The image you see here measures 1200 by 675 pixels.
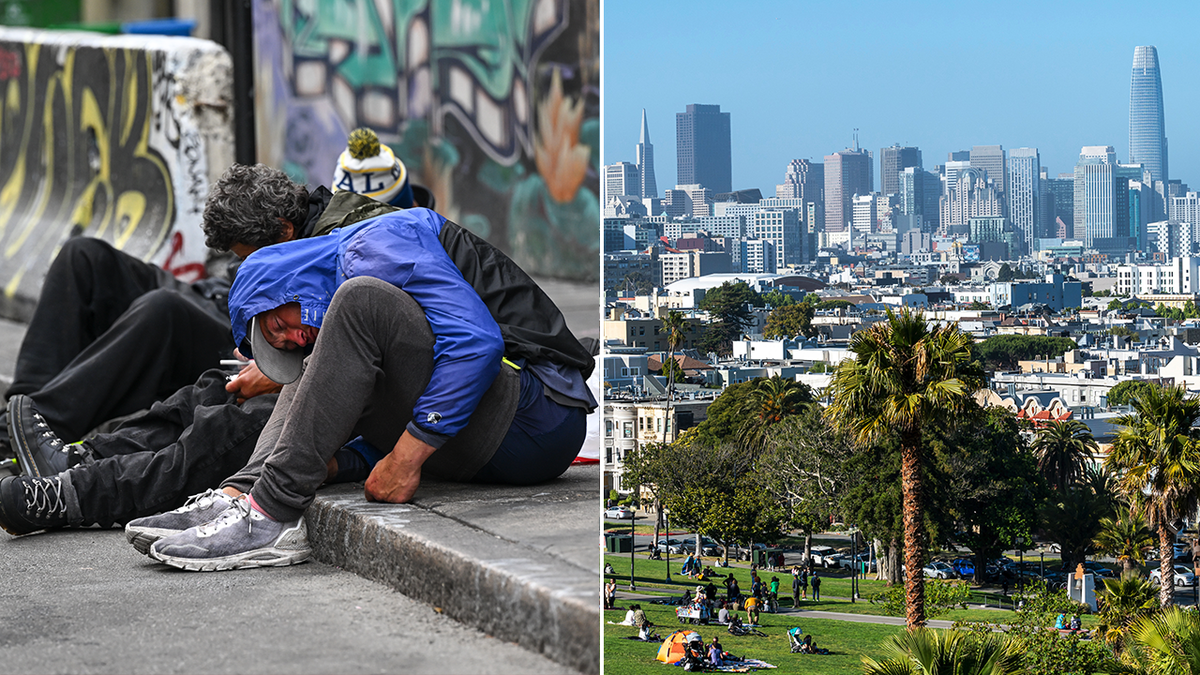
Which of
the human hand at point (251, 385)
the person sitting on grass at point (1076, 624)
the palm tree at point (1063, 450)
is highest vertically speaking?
the human hand at point (251, 385)

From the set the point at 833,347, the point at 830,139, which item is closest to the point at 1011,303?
the point at 833,347

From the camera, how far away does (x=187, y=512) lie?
177 centimetres

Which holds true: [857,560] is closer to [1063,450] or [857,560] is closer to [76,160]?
[1063,450]

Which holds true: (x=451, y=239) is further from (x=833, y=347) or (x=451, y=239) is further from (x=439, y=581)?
(x=833, y=347)

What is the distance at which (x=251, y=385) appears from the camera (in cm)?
213

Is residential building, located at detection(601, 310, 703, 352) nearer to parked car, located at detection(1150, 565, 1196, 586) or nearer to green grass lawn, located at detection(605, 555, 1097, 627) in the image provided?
green grass lawn, located at detection(605, 555, 1097, 627)

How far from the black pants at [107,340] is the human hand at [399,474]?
3.04ft

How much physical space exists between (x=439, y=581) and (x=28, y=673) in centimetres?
48

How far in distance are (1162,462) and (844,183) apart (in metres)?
18.6

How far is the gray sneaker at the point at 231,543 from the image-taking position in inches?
67.1

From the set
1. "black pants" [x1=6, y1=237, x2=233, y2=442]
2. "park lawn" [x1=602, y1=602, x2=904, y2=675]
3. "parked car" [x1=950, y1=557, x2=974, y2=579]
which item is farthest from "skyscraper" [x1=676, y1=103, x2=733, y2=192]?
"black pants" [x1=6, y1=237, x2=233, y2=442]

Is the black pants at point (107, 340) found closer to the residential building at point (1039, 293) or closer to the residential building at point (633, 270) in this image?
the residential building at point (1039, 293)

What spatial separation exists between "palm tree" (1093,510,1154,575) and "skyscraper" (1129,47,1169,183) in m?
16.8

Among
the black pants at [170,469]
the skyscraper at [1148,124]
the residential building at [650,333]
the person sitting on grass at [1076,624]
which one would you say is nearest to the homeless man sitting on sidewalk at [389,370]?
the black pants at [170,469]
